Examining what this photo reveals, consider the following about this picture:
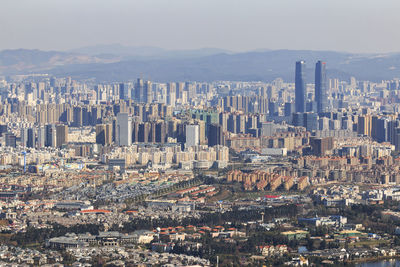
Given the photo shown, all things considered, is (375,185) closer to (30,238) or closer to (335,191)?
(335,191)

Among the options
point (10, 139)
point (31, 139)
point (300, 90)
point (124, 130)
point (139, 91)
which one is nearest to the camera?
point (124, 130)

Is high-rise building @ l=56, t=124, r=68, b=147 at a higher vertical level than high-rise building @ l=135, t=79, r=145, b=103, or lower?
lower

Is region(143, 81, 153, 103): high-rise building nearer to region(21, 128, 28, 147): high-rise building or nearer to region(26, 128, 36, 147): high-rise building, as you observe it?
region(21, 128, 28, 147): high-rise building

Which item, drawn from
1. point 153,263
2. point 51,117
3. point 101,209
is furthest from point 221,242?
point 51,117

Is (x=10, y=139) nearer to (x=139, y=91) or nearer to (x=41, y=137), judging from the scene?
(x=41, y=137)

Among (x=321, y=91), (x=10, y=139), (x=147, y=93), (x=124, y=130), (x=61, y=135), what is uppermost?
(x=321, y=91)

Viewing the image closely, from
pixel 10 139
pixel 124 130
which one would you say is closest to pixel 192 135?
pixel 124 130

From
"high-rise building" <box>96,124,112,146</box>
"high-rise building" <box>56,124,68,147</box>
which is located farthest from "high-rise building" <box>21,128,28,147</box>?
"high-rise building" <box>96,124,112,146</box>

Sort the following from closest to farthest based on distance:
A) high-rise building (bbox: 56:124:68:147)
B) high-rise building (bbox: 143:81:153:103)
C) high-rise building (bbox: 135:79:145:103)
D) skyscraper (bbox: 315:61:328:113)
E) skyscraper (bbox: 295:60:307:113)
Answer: high-rise building (bbox: 56:124:68:147), skyscraper (bbox: 295:60:307:113), skyscraper (bbox: 315:61:328:113), high-rise building (bbox: 143:81:153:103), high-rise building (bbox: 135:79:145:103)
